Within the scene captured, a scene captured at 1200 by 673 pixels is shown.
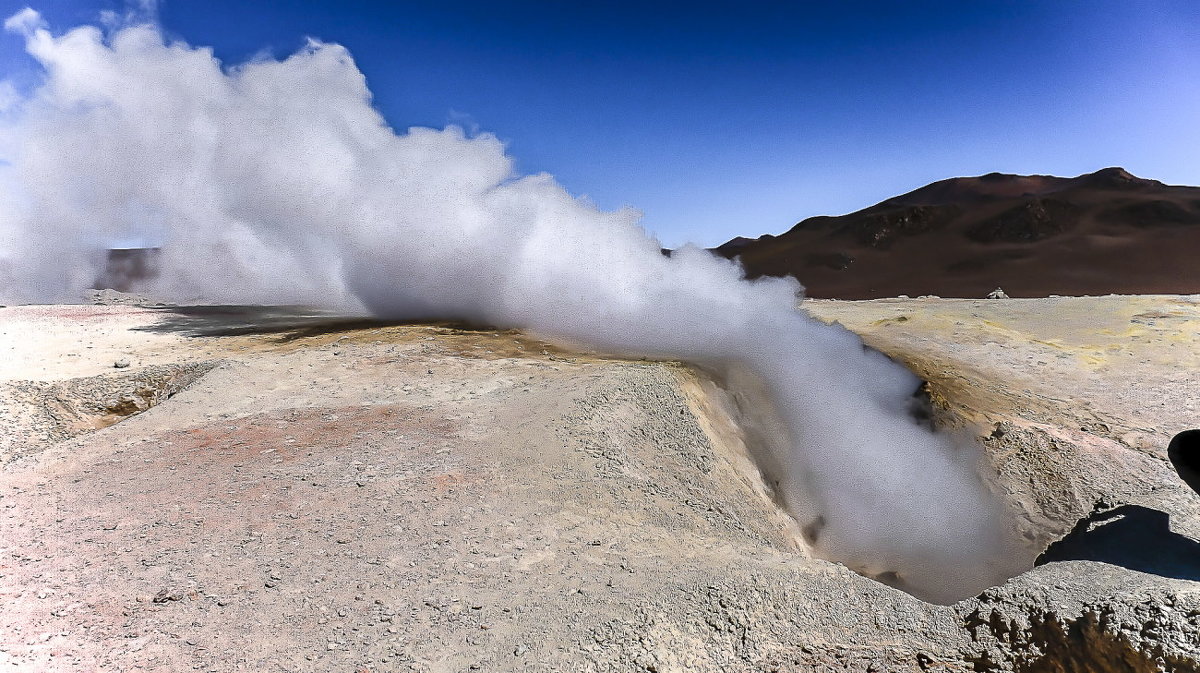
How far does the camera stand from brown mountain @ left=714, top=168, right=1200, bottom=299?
28984mm

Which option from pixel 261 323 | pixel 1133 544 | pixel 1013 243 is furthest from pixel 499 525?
pixel 1013 243

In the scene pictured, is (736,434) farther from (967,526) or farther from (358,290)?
(358,290)

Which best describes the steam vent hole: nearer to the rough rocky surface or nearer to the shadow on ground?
the rough rocky surface

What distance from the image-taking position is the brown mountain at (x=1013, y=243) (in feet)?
95.1

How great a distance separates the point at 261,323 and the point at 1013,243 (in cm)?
4023

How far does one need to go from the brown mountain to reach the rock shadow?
2923cm

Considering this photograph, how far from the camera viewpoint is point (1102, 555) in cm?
432

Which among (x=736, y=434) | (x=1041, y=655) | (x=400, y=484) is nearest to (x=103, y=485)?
(x=400, y=484)

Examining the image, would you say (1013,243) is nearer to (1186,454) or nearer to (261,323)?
(1186,454)

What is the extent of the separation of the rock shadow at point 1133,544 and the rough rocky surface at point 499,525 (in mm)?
33

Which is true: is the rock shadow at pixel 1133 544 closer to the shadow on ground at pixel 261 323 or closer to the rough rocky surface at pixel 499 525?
the rough rocky surface at pixel 499 525

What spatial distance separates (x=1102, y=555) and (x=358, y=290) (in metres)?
12.3

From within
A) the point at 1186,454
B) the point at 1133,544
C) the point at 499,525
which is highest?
the point at 1186,454

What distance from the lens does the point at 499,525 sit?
409cm
